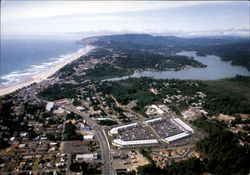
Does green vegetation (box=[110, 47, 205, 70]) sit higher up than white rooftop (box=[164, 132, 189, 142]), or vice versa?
green vegetation (box=[110, 47, 205, 70])

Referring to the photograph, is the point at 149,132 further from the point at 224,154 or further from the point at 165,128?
the point at 224,154

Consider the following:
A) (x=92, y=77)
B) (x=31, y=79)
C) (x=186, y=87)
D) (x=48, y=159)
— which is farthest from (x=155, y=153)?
(x=31, y=79)

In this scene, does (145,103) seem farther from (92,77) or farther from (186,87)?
(92,77)

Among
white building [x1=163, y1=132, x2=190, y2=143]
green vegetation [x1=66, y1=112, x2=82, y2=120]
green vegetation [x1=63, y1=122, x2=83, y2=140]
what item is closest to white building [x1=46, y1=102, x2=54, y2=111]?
green vegetation [x1=66, y1=112, x2=82, y2=120]

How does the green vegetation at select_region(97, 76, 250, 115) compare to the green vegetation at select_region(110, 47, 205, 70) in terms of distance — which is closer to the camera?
the green vegetation at select_region(97, 76, 250, 115)

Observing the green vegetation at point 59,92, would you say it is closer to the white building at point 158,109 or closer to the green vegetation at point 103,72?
the green vegetation at point 103,72

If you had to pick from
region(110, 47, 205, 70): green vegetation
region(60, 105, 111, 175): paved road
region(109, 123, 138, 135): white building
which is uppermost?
region(110, 47, 205, 70): green vegetation

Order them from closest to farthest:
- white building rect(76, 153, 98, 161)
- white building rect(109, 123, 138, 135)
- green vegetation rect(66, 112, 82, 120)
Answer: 1. white building rect(76, 153, 98, 161)
2. white building rect(109, 123, 138, 135)
3. green vegetation rect(66, 112, 82, 120)

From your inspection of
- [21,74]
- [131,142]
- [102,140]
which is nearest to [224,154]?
[131,142]

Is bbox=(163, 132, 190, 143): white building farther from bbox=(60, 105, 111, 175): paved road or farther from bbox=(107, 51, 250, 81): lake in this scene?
bbox=(107, 51, 250, 81): lake
